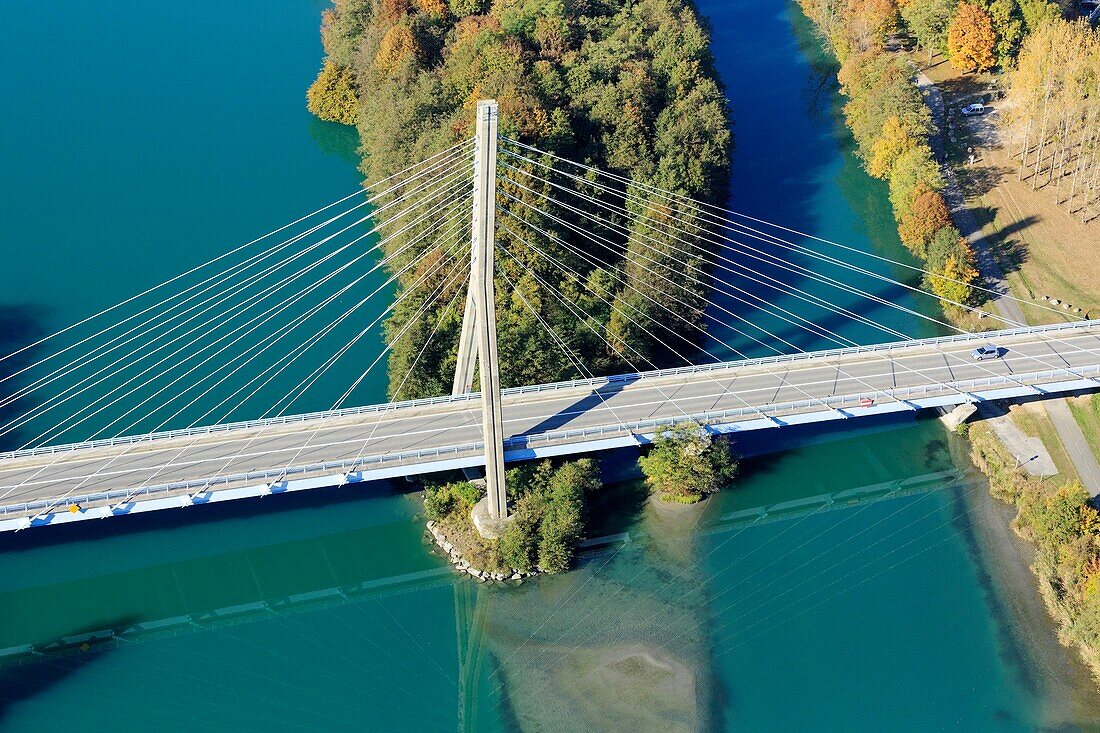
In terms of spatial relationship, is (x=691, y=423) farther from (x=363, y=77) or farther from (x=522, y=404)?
(x=363, y=77)

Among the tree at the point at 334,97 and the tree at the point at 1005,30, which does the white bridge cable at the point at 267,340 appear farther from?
the tree at the point at 1005,30

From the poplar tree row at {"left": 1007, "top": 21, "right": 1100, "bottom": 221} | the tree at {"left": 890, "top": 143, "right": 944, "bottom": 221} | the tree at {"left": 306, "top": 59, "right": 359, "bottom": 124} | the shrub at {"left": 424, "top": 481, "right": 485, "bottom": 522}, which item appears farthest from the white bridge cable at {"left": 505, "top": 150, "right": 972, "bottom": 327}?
the tree at {"left": 306, "top": 59, "right": 359, "bottom": 124}

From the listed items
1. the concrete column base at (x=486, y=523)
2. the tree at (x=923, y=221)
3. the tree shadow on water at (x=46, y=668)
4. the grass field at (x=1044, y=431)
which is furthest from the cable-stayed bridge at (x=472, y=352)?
the tree shadow on water at (x=46, y=668)

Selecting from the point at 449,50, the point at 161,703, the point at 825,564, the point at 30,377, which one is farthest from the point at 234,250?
the point at 825,564

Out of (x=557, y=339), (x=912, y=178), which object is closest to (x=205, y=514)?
(x=557, y=339)

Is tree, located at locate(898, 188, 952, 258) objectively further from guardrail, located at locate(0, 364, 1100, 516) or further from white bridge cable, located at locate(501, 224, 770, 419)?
white bridge cable, located at locate(501, 224, 770, 419)

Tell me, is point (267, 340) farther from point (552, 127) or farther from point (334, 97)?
point (334, 97)
